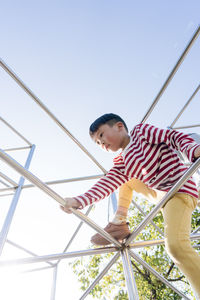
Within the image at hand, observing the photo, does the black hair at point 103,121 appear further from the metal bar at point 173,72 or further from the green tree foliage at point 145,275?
the green tree foliage at point 145,275

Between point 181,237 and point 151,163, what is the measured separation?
401 millimetres

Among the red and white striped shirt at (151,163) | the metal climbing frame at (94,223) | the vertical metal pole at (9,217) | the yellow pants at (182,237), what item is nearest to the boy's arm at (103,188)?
the red and white striped shirt at (151,163)

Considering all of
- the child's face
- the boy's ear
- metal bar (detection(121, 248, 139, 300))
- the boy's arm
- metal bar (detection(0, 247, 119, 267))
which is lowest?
metal bar (detection(121, 248, 139, 300))

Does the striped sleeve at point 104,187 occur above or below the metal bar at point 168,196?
above

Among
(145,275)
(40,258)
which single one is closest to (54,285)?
(40,258)

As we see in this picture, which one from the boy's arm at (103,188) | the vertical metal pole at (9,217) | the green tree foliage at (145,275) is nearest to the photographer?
the boy's arm at (103,188)

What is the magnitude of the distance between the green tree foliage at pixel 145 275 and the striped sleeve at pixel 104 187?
4368 millimetres

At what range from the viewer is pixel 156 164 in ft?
3.94

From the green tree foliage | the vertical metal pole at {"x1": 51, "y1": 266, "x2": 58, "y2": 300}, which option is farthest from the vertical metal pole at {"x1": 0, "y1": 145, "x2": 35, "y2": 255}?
the green tree foliage

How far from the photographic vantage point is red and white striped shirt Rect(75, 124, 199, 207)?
1.13 meters

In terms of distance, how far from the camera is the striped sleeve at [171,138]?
0.91 metres

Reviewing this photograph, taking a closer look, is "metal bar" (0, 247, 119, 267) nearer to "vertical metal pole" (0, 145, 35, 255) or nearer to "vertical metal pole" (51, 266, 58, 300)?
"vertical metal pole" (0, 145, 35, 255)

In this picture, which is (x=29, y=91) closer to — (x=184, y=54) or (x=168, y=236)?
(x=184, y=54)

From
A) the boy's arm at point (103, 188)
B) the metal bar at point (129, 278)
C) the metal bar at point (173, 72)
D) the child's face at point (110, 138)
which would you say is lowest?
the metal bar at point (129, 278)
